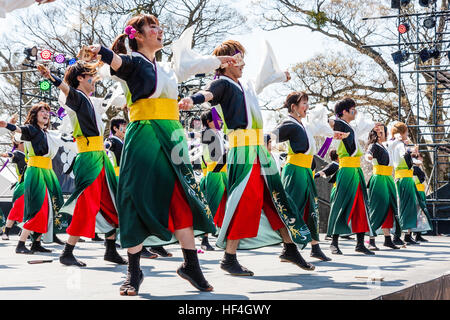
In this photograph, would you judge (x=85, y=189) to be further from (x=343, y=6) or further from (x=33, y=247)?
(x=343, y=6)

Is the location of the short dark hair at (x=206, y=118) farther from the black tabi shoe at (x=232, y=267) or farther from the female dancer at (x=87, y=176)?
the black tabi shoe at (x=232, y=267)

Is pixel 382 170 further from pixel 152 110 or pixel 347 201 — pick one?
pixel 152 110

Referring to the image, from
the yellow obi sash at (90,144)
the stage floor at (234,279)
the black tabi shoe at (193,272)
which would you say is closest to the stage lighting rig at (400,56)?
the stage floor at (234,279)

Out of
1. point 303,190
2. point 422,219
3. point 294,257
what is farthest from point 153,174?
point 422,219

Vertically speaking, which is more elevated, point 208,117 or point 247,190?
point 208,117

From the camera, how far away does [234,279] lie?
4.15 m

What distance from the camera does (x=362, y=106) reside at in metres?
18.0

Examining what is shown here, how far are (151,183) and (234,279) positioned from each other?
1.08 m

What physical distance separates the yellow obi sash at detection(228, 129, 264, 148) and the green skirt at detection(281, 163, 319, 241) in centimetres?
123

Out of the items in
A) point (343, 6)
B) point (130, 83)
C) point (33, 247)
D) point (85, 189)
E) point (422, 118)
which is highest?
point (343, 6)

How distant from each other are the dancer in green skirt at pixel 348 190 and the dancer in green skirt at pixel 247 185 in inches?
82.2

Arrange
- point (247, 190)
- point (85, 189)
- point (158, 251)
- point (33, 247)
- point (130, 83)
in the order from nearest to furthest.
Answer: point (130, 83)
point (247, 190)
point (85, 189)
point (158, 251)
point (33, 247)
